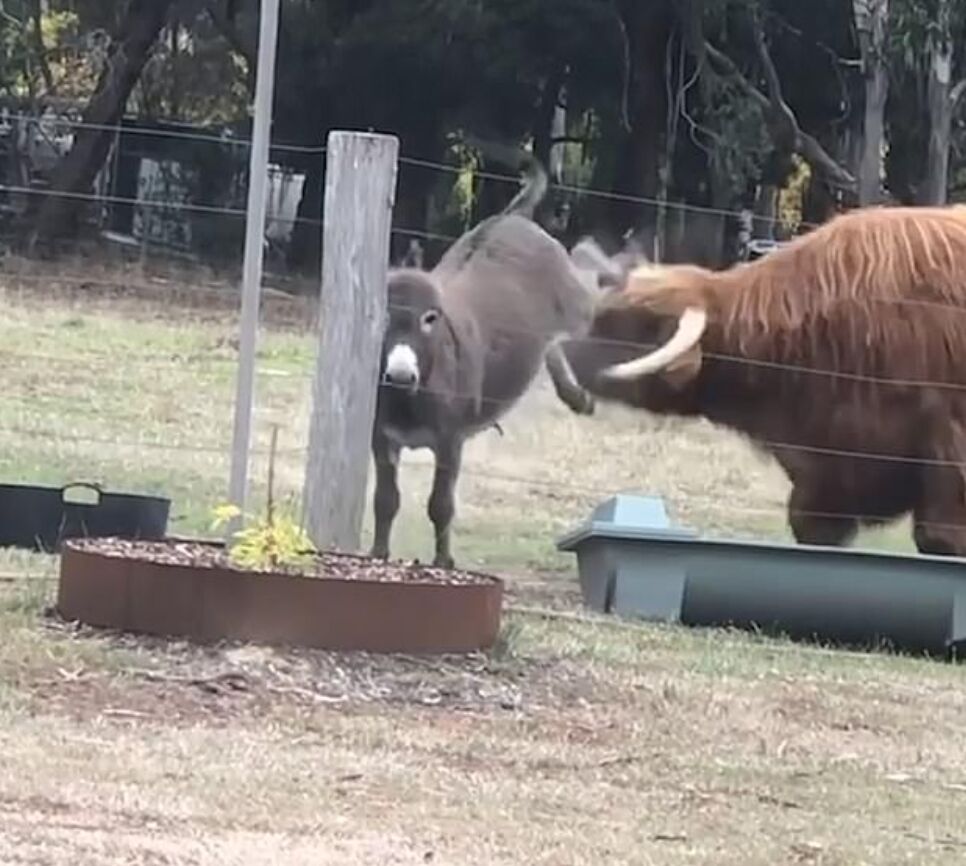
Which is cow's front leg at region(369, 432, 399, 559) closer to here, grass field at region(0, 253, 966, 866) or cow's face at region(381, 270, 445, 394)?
cow's face at region(381, 270, 445, 394)

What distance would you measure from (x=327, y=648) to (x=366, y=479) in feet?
4.11

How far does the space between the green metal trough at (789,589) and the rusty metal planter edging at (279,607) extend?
64.8 inches

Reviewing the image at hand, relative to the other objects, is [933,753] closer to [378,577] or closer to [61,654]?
[378,577]

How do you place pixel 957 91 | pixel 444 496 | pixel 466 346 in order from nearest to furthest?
pixel 444 496 < pixel 466 346 < pixel 957 91

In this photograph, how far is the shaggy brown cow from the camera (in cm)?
955

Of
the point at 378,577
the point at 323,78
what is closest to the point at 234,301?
the point at 323,78

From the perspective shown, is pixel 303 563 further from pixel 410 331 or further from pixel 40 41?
pixel 40 41

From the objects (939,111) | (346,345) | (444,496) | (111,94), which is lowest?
(444,496)

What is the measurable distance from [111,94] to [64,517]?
21626 mm

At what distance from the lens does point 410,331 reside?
9.88 m

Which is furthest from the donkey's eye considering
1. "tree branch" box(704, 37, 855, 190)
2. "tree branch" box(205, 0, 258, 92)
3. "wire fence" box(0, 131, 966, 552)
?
"tree branch" box(205, 0, 258, 92)

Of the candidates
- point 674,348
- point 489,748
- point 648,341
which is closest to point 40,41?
point 648,341

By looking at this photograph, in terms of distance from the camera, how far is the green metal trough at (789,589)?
869 cm

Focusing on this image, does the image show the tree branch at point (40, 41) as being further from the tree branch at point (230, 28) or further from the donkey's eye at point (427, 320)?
the donkey's eye at point (427, 320)
